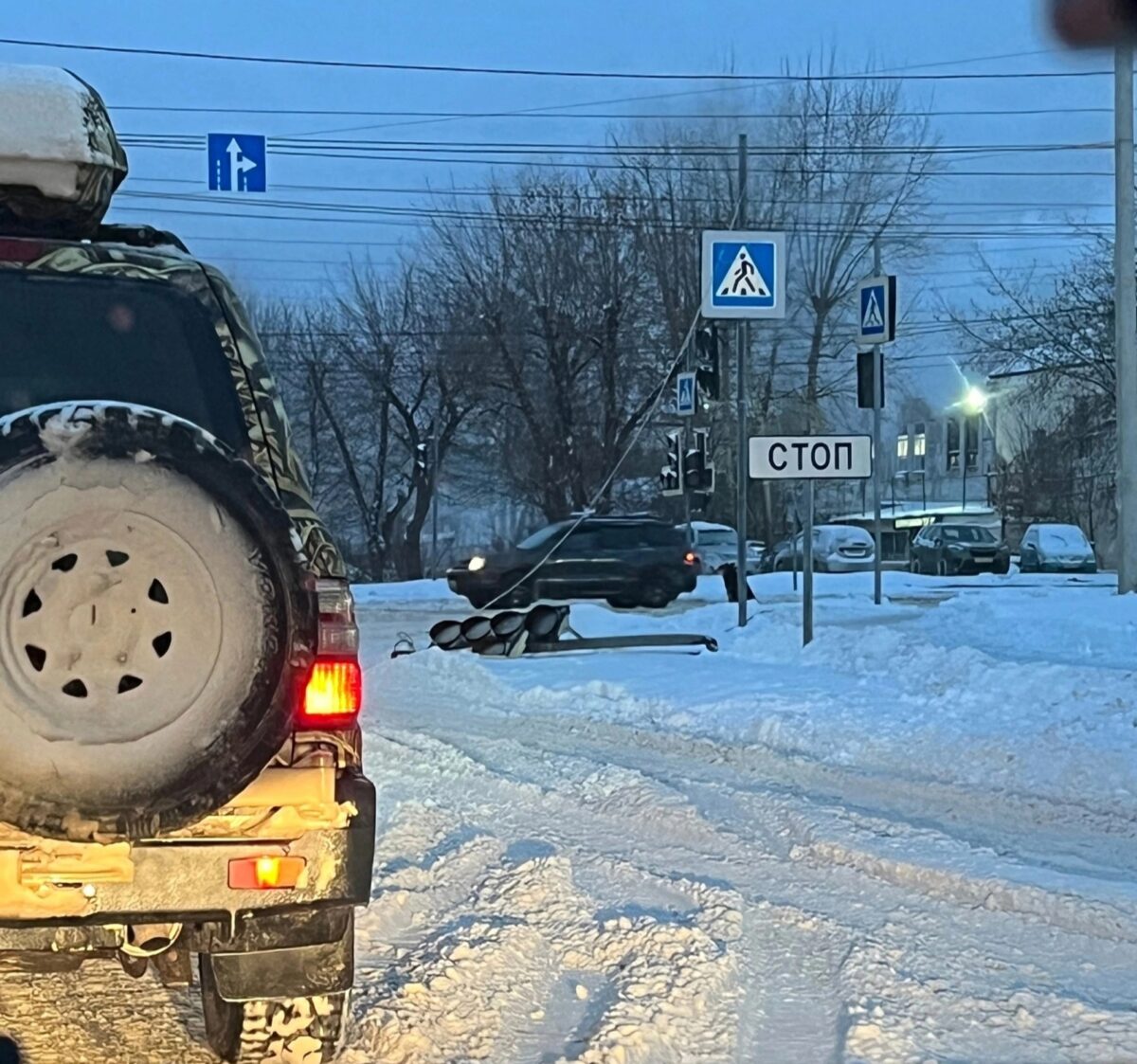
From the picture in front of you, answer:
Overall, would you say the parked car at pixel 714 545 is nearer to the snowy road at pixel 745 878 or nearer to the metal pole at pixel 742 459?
the metal pole at pixel 742 459

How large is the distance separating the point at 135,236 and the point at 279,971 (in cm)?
214

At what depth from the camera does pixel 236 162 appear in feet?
67.6

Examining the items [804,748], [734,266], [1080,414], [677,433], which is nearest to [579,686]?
[804,748]

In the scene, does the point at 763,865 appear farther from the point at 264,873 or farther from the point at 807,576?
the point at 807,576

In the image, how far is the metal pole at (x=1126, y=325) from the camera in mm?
18438

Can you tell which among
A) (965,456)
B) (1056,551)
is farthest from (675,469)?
(965,456)

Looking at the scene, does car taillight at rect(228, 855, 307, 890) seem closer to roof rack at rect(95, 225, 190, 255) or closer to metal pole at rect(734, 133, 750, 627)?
roof rack at rect(95, 225, 190, 255)

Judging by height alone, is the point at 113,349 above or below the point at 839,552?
above

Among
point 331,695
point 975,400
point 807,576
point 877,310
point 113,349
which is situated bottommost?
point 807,576

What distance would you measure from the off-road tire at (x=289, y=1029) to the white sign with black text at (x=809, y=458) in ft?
29.2

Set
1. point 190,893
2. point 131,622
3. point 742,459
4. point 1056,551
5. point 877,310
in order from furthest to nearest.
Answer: point 1056,551
point 877,310
point 742,459
point 190,893
point 131,622

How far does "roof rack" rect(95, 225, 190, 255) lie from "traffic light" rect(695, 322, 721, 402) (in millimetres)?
12859

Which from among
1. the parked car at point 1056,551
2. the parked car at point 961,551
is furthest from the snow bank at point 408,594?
the parked car at point 1056,551

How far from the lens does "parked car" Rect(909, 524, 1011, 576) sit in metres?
37.5
